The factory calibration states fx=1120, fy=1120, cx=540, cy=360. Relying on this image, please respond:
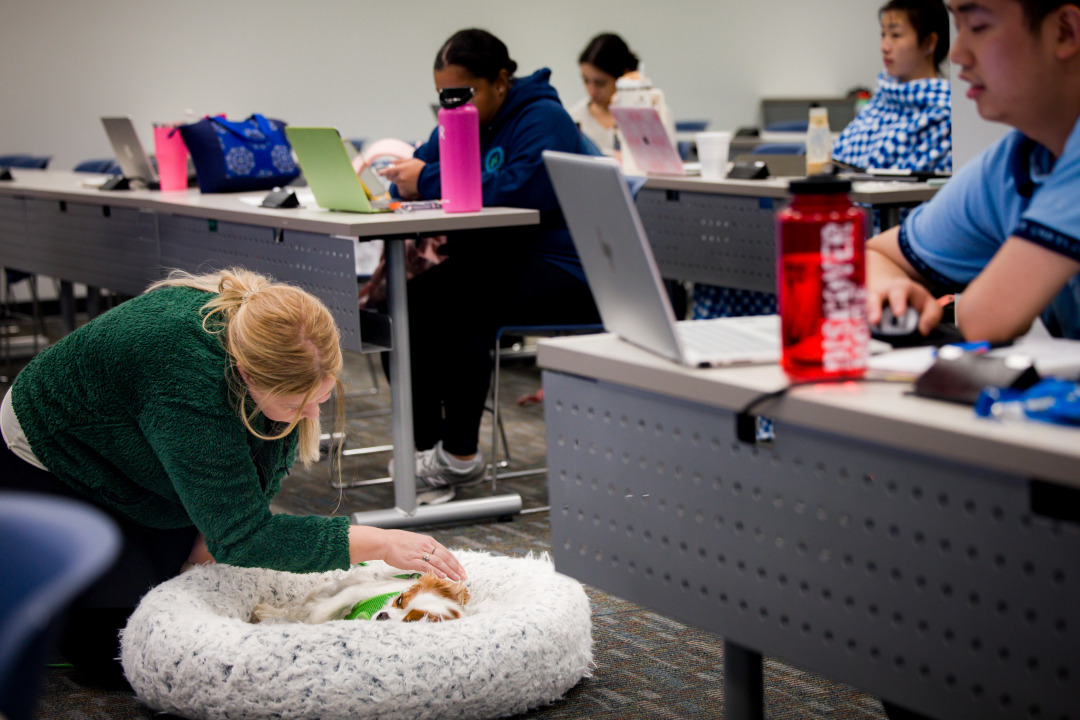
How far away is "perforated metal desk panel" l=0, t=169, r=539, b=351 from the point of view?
2562 millimetres

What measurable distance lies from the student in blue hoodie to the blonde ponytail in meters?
1.15

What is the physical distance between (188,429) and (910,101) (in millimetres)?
2504

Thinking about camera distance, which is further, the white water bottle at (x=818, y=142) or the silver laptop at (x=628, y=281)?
the white water bottle at (x=818, y=142)

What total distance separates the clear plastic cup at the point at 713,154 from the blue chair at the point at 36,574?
282 cm

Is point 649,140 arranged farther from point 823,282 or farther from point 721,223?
point 823,282

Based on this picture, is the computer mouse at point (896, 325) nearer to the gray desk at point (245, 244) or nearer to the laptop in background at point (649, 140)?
the gray desk at point (245, 244)

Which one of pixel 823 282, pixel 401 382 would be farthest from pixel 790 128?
pixel 823 282

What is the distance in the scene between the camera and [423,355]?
289 cm

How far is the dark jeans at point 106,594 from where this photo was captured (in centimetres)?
182

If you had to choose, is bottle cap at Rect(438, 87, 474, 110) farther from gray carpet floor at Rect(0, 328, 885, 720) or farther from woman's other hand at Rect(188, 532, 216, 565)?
woman's other hand at Rect(188, 532, 216, 565)

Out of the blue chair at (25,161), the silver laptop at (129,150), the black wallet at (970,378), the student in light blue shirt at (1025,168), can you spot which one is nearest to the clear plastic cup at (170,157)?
the silver laptop at (129,150)

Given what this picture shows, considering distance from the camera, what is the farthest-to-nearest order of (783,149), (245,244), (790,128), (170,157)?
(790,128)
(783,149)
(170,157)
(245,244)

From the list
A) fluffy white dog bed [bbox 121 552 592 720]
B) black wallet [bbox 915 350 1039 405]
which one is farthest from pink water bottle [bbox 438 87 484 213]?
black wallet [bbox 915 350 1039 405]

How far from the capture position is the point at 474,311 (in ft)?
9.26
